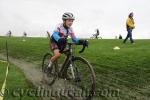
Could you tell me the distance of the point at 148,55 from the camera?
20.3 metres

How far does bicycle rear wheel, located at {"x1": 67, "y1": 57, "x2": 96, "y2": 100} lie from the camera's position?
34.0ft

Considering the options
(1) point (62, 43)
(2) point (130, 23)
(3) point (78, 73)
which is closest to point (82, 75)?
(3) point (78, 73)

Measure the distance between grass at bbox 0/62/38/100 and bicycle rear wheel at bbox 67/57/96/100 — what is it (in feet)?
4.04

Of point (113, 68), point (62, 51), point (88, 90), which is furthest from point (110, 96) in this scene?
point (113, 68)

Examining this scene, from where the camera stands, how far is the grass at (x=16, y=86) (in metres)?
11.3

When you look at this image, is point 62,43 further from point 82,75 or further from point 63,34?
point 82,75

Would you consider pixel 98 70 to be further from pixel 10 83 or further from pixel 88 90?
pixel 88 90

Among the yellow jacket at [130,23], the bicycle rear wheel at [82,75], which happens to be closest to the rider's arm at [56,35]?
the bicycle rear wheel at [82,75]

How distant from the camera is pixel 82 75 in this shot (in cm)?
1069

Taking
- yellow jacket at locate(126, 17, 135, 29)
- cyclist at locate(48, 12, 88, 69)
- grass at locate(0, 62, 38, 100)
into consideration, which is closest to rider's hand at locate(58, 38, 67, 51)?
cyclist at locate(48, 12, 88, 69)

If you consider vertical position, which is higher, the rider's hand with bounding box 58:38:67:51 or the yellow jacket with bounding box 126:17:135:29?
the yellow jacket with bounding box 126:17:135:29

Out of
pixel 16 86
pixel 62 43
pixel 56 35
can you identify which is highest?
pixel 56 35

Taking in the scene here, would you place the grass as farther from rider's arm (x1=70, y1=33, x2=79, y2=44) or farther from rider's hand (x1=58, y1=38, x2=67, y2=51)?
rider's arm (x1=70, y1=33, x2=79, y2=44)

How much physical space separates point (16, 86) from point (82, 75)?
10.1ft
